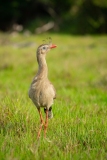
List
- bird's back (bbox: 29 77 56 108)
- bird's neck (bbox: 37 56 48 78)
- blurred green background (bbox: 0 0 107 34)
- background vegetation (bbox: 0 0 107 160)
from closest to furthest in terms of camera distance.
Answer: background vegetation (bbox: 0 0 107 160) < bird's back (bbox: 29 77 56 108) < bird's neck (bbox: 37 56 48 78) < blurred green background (bbox: 0 0 107 34)

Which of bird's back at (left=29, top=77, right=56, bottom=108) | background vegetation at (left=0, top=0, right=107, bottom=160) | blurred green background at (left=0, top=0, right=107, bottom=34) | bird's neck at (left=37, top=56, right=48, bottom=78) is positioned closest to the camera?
background vegetation at (left=0, top=0, right=107, bottom=160)

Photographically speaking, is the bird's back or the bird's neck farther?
the bird's neck

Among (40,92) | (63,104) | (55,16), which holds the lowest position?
(63,104)

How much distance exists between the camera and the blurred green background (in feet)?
121

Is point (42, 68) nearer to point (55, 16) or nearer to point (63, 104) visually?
point (63, 104)

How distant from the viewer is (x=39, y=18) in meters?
41.8

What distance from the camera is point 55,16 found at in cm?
4194

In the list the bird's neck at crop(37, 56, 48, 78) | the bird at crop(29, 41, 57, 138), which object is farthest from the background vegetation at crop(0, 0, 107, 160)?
the bird's neck at crop(37, 56, 48, 78)

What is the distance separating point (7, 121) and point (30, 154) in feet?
4.51

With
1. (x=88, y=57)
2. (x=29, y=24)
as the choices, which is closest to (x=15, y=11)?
(x=29, y=24)

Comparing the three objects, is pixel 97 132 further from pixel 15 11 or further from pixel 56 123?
pixel 15 11

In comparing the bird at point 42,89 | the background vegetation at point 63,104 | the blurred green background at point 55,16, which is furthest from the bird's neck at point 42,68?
the blurred green background at point 55,16

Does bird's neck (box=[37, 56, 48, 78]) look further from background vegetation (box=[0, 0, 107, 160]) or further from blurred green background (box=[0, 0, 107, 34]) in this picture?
blurred green background (box=[0, 0, 107, 34])

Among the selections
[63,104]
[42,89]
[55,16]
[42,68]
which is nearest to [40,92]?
[42,89]
